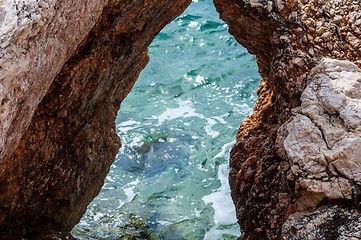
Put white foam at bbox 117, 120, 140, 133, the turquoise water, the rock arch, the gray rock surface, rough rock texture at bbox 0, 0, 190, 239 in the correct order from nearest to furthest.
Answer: rough rock texture at bbox 0, 0, 190, 239, the rock arch, the gray rock surface, the turquoise water, white foam at bbox 117, 120, 140, 133

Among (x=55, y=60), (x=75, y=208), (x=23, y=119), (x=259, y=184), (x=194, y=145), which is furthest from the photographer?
(x=194, y=145)

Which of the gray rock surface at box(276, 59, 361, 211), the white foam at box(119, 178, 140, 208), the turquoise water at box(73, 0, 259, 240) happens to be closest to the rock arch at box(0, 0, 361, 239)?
the gray rock surface at box(276, 59, 361, 211)

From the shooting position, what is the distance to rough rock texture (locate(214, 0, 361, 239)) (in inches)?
93.7

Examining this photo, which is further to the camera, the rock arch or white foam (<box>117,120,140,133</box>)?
white foam (<box>117,120,140,133</box>)

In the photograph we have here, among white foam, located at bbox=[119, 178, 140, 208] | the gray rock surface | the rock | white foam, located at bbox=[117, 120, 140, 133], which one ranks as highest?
the gray rock surface

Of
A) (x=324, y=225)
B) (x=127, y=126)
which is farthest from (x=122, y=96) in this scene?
(x=127, y=126)

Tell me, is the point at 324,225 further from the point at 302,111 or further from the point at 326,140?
the point at 302,111

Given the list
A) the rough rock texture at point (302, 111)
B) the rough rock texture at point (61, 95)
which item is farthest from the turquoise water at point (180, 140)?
the rough rock texture at point (302, 111)

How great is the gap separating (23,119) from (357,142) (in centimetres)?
133

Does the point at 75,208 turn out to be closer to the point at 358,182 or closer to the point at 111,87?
the point at 111,87

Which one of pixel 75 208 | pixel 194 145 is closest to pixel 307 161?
pixel 75 208

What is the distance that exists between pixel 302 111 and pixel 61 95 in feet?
4.08

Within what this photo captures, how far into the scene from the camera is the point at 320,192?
7.76 ft

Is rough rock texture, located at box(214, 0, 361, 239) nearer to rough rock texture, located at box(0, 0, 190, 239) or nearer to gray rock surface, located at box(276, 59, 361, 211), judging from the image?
gray rock surface, located at box(276, 59, 361, 211)
